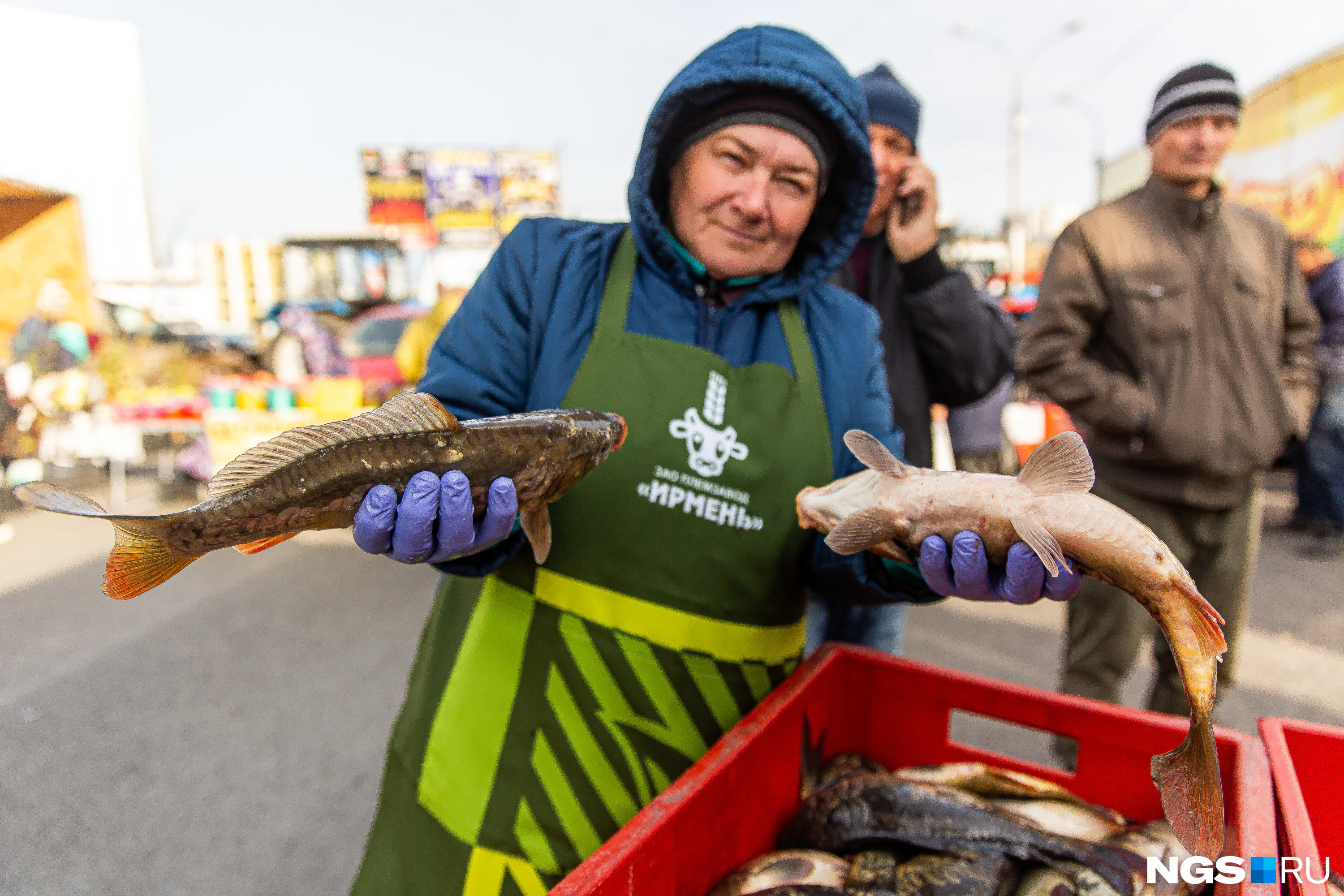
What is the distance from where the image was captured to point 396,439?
4.07 ft

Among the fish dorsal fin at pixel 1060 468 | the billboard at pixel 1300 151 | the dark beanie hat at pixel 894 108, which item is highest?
the billboard at pixel 1300 151

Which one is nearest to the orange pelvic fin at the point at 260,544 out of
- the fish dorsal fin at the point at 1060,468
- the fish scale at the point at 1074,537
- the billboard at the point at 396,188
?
the fish scale at the point at 1074,537

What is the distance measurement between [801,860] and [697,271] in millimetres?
1326

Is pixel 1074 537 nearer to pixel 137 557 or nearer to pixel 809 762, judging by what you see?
pixel 809 762

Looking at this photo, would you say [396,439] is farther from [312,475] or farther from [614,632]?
[614,632]

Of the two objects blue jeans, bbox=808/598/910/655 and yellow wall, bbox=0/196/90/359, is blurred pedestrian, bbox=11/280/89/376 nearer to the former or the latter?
yellow wall, bbox=0/196/90/359

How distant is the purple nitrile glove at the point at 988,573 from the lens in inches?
53.4

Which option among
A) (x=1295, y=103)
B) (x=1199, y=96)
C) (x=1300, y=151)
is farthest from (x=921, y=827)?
(x=1295, y=103)

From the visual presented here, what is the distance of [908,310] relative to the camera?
2.65 m

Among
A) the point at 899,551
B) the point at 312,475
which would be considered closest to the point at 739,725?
the point at 899,551

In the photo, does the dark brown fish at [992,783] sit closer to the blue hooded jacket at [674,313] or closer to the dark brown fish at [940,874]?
the dark brown fish at [940,874]

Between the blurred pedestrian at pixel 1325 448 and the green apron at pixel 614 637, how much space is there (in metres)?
5.96

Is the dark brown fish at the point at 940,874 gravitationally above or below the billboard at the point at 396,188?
below

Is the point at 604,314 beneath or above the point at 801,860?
above
